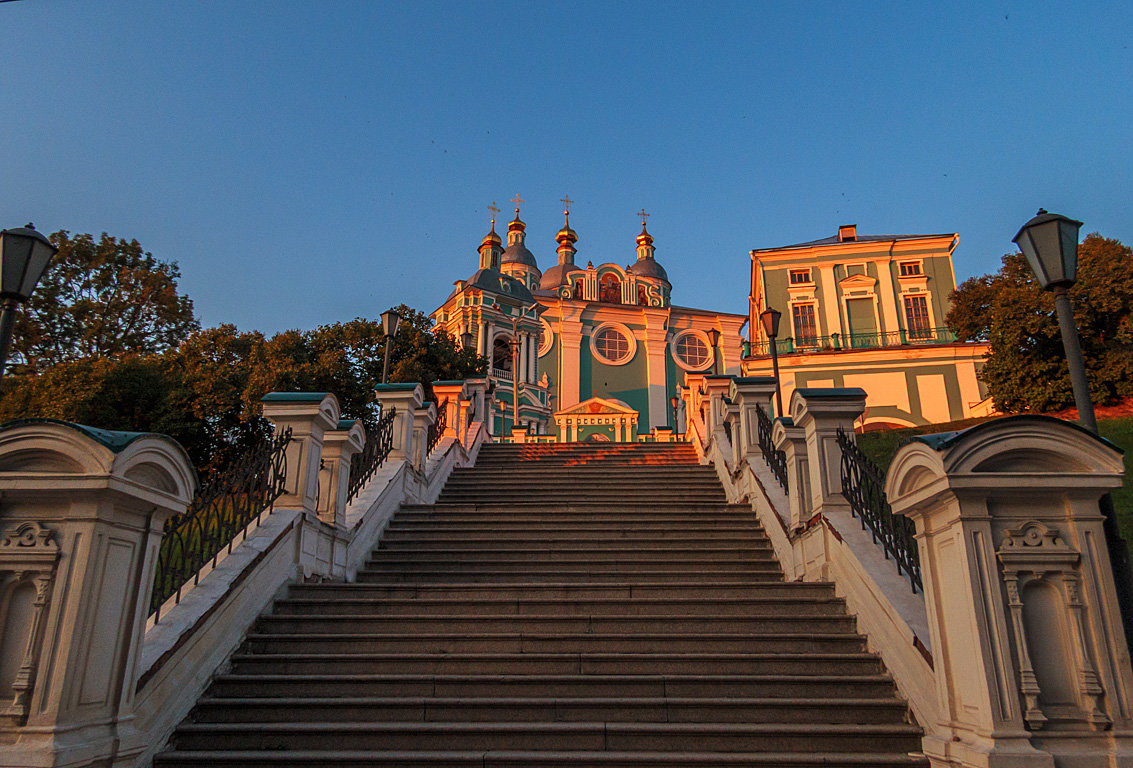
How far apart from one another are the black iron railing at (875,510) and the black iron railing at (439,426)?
8.32m

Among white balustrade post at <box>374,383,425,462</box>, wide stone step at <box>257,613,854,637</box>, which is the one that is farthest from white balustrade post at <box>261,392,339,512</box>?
white balustrade post at <box>374,383,425,462</box>

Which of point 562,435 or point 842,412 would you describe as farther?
point 562,435

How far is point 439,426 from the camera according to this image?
1502cm

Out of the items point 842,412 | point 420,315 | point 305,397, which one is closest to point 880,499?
point 842,412

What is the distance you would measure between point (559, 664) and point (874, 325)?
33.5 meters

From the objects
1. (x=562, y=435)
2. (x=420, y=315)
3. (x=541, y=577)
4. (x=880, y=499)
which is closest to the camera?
(x=880, y=499)

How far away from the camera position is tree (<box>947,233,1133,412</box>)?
22969 mm

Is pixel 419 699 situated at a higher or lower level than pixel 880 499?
lower

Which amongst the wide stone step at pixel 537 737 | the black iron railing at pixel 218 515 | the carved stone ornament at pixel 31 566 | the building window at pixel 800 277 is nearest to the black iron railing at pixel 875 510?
the wide stone step at pixel 537 737

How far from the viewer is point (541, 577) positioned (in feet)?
26.7

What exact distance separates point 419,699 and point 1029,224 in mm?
5372

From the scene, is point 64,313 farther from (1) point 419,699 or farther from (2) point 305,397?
(1) point 419,699

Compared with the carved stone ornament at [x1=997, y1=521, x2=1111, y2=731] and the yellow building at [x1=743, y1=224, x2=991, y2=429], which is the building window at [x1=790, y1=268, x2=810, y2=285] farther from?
the carved stone ornament at [x1=997, y1=521, x2=1111, y2=731]

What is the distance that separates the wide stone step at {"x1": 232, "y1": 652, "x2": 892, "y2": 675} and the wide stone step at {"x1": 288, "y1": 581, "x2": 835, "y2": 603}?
1053 mm
